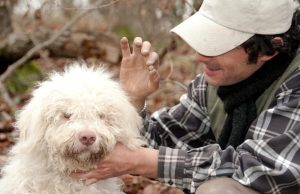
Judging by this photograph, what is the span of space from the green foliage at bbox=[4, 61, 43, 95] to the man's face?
4.75 metres

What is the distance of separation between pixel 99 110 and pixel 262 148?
92cm

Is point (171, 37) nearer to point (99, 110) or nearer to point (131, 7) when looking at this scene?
point (131, 7)

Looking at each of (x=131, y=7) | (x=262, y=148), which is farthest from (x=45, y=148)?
(x=131, y=7)

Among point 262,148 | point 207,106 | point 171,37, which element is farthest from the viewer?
point 171,37

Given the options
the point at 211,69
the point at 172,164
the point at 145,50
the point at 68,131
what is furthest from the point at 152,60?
the point at 68,131

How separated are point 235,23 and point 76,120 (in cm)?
109

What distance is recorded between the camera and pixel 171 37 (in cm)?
829

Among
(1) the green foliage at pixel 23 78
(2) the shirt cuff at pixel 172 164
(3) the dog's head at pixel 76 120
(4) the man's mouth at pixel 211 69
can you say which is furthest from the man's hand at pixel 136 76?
(1) the green foliage at pixel 23 78

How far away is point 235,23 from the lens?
3781mm

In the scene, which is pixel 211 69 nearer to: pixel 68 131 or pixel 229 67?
pixel 229 67

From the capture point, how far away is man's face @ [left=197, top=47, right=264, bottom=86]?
3869mm

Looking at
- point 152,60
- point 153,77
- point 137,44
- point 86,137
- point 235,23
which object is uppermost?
point 235,23

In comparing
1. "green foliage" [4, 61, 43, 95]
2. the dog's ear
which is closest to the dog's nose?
the dog's ear

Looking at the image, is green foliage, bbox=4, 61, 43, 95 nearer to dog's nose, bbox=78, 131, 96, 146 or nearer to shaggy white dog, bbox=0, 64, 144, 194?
shaggy white dog, bbox=0, 64, 144, 194
